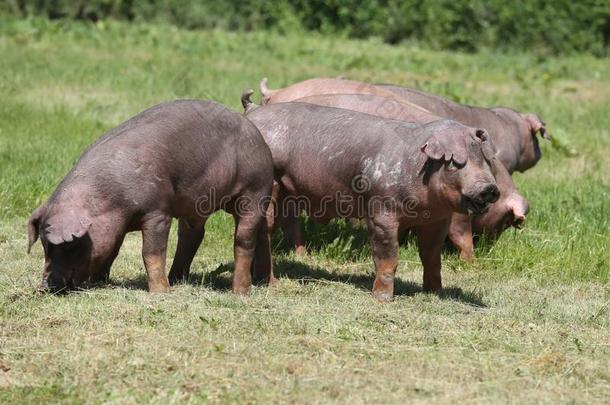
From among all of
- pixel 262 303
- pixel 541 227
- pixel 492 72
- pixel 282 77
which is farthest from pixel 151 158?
pixel 492 72

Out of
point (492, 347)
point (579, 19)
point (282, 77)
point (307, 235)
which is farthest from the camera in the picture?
point (579, 19)

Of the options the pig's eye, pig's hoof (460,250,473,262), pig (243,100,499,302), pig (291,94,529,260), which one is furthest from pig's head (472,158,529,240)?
the pig's eye

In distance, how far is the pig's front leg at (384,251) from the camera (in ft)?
27.9

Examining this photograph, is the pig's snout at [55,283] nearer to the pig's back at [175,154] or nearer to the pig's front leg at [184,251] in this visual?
the pig's back at [175,154]

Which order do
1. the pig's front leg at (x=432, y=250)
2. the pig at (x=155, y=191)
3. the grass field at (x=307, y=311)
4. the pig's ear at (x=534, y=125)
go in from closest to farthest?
the grass field at (x=307, y=311) → the pig at (x=155, y=191) → the pig's front leg at (x=432, y=250) → the pig's ear at (x=534, y=125)

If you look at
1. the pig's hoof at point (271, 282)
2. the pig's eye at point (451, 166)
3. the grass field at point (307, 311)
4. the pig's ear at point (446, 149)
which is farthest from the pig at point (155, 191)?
the pig's eye at point (451, 166)

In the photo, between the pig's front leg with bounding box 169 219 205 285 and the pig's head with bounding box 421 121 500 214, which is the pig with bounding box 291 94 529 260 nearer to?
the pig's front leg with bounding box 169 219 205 285

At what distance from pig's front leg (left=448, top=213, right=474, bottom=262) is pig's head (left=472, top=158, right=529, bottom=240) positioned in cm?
21

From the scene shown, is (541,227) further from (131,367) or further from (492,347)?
(131,367)

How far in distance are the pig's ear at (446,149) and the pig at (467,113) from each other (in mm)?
2077

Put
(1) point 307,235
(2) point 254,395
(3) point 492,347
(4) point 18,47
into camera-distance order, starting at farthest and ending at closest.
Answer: (4) point 18,47
(1) point 307,235
(3) point 492,347
(2) point 254,395

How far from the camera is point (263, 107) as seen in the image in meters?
9.45

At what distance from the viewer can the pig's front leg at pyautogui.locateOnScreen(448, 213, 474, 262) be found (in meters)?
10.3

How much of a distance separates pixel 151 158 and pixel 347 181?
1.60 m
